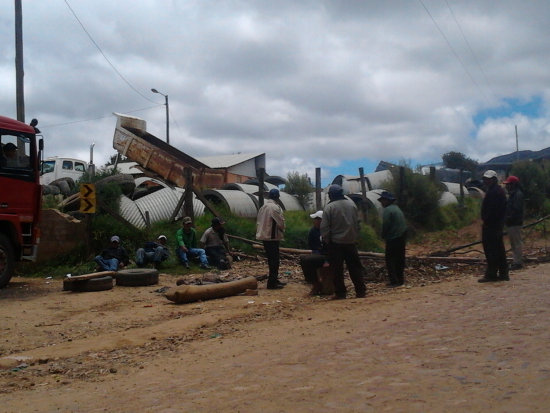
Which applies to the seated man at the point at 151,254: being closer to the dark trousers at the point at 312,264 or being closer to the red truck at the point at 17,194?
the red truck at the point at 17,194

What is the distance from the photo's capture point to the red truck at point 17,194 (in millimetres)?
10961

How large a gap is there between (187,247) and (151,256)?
3.32 ft

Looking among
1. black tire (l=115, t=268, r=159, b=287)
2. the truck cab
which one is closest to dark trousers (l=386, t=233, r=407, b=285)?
black tire (l=115, t=268, r=159, b=287)

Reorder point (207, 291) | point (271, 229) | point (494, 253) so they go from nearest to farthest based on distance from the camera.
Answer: point (207, 291)
point (494, 253)
point (271, 229)

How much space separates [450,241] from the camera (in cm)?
2319

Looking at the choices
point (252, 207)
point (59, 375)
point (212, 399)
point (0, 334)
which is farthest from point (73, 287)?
point (252, 207)

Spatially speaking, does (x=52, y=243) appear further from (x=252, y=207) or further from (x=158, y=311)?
(x=252, y=207)

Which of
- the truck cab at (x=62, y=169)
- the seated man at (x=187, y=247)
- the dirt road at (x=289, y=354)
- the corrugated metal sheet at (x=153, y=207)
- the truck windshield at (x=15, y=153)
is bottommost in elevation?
the dirt road at (x=289, y=354)

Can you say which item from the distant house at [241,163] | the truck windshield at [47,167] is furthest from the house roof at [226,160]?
the truck windshield at [47,167]

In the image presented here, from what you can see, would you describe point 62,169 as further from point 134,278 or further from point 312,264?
point 312,264

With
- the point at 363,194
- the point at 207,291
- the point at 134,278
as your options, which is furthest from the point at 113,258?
the point at 363,194

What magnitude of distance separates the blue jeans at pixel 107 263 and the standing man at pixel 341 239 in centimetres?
526

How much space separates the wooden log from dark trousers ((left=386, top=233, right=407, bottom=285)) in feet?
7.87

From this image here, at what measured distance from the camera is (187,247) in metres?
14.0
